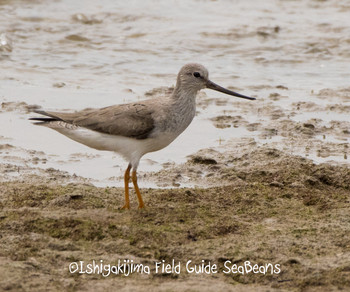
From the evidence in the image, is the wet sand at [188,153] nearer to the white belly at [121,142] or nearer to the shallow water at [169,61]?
the shallow water at [169,61]

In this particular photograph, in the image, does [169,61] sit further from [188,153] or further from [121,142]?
[121,142]

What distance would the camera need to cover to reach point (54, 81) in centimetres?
1133

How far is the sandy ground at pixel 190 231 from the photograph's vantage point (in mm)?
5098

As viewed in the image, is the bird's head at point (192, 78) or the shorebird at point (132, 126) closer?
the shorebird at point (132, 126)

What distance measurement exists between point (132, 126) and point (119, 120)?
0.18m

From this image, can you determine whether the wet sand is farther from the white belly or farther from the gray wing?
the gray wing

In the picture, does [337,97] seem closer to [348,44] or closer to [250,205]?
[348,44]

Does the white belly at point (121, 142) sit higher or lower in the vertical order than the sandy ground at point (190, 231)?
higher

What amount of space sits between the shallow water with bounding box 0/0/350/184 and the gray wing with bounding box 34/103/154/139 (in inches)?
41.3

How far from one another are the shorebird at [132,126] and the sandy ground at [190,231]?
51 cm

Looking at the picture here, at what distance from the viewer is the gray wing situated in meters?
6.84

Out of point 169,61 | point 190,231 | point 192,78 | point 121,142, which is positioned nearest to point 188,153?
point 192,78

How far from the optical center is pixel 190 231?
6.04 meters

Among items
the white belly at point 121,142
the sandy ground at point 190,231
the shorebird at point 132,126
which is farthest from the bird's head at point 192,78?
the sandy ground at point 190,231
